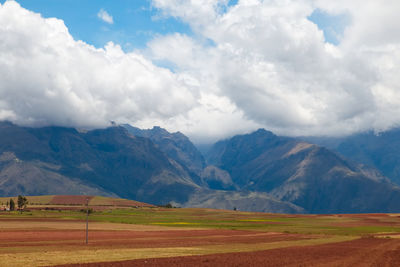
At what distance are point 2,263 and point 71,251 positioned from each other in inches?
622

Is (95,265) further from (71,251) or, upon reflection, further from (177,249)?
(177,249)

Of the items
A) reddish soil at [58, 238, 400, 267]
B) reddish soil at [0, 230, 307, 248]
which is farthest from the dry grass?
reddish soil at [0, 230, 307, 248]

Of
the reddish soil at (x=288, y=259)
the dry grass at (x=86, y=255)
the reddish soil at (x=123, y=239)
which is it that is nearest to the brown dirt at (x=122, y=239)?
the reddish soil at (x=123, y=239)

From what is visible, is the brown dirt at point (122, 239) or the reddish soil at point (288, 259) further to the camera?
the brown dirt at point (122, 239)

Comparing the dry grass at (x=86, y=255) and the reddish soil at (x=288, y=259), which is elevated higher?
the dry grass at (x=86, y=255)

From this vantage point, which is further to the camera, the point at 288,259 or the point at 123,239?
the point at 123,239

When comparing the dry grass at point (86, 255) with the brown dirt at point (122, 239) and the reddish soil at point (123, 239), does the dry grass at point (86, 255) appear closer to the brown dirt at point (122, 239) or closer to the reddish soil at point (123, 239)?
the brown dirt at point (122, 239)

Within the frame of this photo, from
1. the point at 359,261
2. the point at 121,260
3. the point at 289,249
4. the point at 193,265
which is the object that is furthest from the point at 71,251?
the point at 359,261

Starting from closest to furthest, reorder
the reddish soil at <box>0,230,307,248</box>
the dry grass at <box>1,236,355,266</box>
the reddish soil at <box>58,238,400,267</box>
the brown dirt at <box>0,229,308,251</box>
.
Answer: the dry grass at <box>1,236,355,266</box> → the reddish soil at <box>58,238,400,267</box> → the brown dirt at <box>0,229,308,251</box> → the reddish soil at <box>0,230,307,248</box>

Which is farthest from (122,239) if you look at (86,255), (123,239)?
(86,255)

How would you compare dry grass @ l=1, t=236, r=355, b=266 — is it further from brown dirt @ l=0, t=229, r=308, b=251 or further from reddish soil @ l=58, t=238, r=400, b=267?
brown dirt @ l=0, t=229, r=308, b=251

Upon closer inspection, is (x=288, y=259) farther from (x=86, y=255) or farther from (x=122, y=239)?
(x=122, y=239)

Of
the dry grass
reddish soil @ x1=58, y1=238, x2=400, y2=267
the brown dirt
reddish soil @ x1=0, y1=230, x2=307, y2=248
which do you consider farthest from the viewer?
reddish soil @ x1=0, y1=230, x2=307, y2=248

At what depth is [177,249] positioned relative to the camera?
236ft
